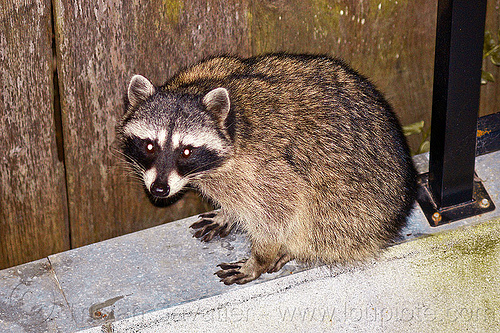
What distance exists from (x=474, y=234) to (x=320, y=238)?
2.36ft

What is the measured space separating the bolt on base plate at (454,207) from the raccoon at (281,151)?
0.45 ft

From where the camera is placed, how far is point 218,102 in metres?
2.63

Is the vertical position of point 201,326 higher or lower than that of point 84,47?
lower

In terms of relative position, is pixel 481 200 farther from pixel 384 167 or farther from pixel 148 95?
pixel 148 95

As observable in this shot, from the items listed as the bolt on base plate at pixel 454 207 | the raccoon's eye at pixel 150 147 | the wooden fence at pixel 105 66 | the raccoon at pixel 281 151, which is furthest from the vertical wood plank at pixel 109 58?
the bolt on base plate at pixel 454 207

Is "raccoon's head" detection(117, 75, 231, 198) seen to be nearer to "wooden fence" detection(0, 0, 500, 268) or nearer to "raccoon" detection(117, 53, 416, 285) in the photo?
"raccoon" detection(117, 53, 416, 285)

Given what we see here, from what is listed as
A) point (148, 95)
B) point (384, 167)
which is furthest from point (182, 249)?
point (384, 167)

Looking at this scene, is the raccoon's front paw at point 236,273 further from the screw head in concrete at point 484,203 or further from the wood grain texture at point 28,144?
the screw head in concrete at point 484,203

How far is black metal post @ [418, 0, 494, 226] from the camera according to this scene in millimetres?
2641

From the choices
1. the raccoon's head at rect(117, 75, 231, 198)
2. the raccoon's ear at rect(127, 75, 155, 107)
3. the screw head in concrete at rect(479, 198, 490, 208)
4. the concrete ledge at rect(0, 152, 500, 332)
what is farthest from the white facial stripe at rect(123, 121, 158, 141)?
the screw head in concrete at rect(479, 198, 490, 208)

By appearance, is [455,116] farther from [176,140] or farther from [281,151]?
[176,140]

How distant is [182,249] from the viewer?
122 inches

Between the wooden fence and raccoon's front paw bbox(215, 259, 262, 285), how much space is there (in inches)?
25.7

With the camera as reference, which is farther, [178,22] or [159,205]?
[159,205]
